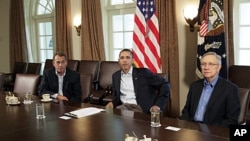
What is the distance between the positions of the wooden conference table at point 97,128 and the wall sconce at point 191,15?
2.35 metres

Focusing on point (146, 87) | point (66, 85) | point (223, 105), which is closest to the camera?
point (223, 105)

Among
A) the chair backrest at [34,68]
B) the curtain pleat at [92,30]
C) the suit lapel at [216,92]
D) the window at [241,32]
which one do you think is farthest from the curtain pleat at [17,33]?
the suit lapel at [216,92]

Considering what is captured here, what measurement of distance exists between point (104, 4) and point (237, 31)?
101 inches

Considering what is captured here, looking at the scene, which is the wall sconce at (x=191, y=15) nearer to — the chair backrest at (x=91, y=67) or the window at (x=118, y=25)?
the window at (x=118, y=25)

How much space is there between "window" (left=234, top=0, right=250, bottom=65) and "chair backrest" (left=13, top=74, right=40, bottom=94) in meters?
2.62

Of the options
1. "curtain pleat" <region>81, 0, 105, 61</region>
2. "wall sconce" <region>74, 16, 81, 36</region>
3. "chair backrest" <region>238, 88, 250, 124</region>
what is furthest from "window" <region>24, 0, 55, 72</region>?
"chair backrest" <region>238, 88, 250, 124</region>

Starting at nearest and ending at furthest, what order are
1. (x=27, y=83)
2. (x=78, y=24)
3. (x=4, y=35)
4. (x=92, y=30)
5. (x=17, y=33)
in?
(x=27, y=83) < (x=92, y=30) < (x=78, y=24) < (x=17, y=33) < (x=4, y=35)

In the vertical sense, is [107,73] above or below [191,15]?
below

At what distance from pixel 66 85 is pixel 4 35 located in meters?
4.98

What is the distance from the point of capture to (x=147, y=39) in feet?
13.6

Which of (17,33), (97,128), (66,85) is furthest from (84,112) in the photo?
(17,33)

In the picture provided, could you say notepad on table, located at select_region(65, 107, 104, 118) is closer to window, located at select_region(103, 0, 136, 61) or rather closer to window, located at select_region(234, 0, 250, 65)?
window, located at select_region(234, 0, 250, 65)

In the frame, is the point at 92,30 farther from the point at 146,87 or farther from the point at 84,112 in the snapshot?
the point at 84,112

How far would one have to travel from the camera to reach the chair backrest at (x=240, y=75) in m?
3.62
